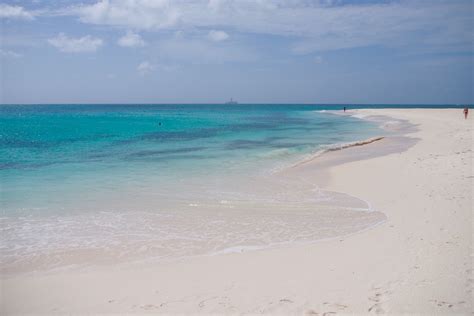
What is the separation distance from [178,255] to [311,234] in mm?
2911

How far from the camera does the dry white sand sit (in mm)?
4781

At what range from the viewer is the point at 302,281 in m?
5.48

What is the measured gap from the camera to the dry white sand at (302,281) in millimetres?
4781

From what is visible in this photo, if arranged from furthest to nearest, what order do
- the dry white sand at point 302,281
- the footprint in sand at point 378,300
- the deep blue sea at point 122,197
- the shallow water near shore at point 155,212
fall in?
the deep blue sea at point 122,197 → the shallow water near shore at point 155,212 → the dry white sand at point 302,281 → the footprint in sand at point 378,300

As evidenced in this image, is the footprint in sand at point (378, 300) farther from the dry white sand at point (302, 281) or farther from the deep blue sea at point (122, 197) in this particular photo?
the deep blue sea at point (122, 197)

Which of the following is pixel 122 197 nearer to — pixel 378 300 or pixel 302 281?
pixel 302 281

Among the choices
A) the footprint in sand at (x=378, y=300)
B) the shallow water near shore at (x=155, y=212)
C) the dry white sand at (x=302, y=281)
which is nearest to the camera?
the footprint in sand at (x=378, y=300)

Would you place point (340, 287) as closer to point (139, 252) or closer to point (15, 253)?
point (139, 252)

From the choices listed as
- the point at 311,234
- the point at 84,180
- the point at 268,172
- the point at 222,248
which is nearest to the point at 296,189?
the point at 268,172

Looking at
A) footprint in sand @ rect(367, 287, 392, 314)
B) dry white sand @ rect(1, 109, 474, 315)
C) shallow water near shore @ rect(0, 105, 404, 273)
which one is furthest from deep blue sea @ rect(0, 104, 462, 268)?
footprint in sand @ rect(367, 287, 392, 314)

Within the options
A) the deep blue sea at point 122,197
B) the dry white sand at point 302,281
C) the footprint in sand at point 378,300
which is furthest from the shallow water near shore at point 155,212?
the footprint in sand at point 378,300

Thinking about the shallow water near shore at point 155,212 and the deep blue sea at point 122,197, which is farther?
the deep blue sea at point 122,197

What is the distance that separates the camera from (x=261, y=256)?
22.1 ft

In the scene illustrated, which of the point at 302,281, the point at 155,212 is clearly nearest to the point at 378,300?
the point at 302,281
